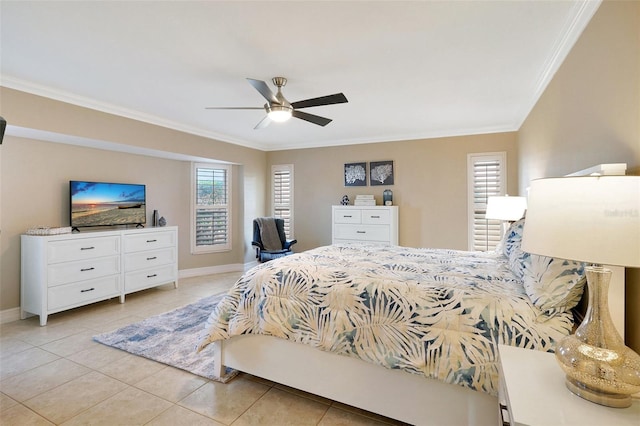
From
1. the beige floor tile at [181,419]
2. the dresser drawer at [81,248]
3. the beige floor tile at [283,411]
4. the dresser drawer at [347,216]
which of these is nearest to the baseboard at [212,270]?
the dresser drawer at [81,248]

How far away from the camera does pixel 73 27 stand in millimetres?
2092

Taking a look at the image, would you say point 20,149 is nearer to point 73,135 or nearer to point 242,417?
point 73,135

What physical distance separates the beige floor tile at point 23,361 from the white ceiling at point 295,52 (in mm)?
2541

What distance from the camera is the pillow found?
4.52 feet

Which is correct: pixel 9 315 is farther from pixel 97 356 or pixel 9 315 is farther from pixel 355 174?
pixel 355 174

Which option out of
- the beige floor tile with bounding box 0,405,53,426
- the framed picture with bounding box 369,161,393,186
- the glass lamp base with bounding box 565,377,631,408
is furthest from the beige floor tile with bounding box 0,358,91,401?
the framed picture with bounding box 369,161,393,186

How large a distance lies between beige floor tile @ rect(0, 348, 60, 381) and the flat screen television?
1683 millimetres

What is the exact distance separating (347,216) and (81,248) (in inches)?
146

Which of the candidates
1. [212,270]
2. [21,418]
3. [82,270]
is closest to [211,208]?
[212,270]

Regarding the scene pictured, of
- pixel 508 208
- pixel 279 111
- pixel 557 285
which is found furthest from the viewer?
pixel 508 208

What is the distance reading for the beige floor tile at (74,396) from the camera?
1.90 m

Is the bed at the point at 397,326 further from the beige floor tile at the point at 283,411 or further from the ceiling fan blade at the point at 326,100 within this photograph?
the ceiling fan blade at the point at 326,100

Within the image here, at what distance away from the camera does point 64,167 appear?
3830mm

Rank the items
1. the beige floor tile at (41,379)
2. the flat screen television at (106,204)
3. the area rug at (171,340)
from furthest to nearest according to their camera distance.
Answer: the flat screen television at (106,204)
the area rug at (171,340)
the beige floor tile at (41,379)
